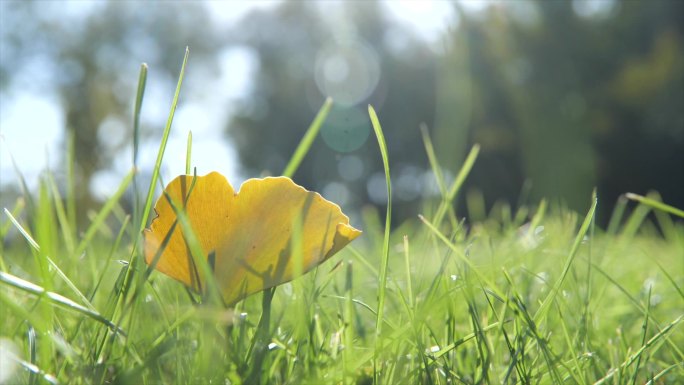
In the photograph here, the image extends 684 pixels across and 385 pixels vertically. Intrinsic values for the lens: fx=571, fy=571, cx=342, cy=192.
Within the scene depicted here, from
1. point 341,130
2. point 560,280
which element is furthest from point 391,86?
point 560,280

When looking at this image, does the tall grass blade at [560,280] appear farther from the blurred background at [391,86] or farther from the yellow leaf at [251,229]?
the blurred background at [391,86]

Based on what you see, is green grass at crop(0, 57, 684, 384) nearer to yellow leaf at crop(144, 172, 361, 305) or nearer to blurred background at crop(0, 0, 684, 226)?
yellow leaf at crop(144, 172, 361, 305)

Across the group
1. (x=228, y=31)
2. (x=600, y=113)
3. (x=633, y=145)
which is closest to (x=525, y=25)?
(x=600, y=113)

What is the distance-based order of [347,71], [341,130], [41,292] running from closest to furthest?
[41,292]
[341,130]
[347,71]

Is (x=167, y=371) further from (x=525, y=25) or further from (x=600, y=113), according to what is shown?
(x=525, y=25)

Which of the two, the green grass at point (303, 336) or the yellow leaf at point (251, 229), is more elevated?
the yellow leaf at point (251, 229)

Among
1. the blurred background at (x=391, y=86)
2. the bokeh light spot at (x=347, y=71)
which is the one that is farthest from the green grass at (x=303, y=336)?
the bokeh light spot at (x=347, y=71)

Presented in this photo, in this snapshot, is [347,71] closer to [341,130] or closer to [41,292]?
[341,130]

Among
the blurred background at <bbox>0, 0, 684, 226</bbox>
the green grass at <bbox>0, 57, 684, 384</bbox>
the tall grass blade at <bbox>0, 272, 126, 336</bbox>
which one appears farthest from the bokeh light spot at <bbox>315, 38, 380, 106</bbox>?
the tall grass blade at <bbox>0, 272, 126, 336</bbox>
